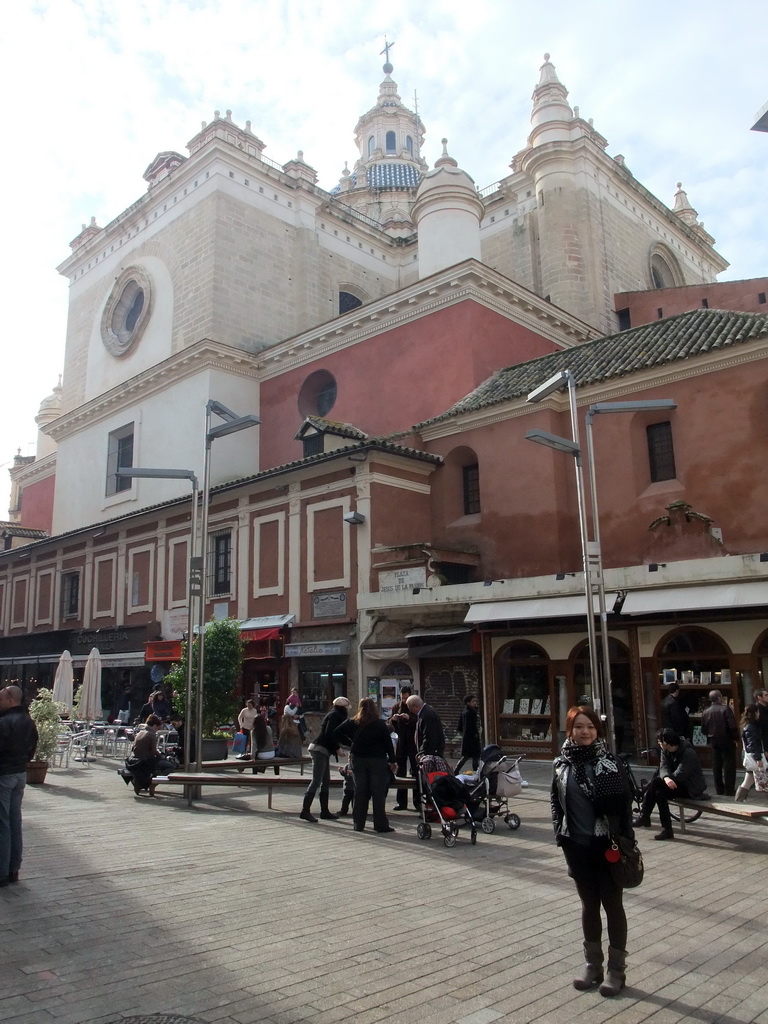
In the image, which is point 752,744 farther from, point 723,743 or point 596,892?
point 596,892

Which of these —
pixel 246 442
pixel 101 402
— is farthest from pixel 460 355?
pixel 101 402

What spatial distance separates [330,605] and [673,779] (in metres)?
12.3

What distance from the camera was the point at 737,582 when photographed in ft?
47.2

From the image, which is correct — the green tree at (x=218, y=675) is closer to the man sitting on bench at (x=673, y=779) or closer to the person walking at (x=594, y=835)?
the man sitting on bench at (x=673, y=779)

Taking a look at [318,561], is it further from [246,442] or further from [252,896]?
[252,896]

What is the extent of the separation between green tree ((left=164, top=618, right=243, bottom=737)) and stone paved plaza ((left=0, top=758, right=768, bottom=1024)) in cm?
860

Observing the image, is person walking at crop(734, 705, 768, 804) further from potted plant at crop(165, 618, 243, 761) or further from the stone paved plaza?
potted plant at crop(165, 618, 243, 761)

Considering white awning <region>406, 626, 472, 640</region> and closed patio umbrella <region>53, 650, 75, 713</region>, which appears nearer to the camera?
white awning <region>406, 626, 472, 640</region>

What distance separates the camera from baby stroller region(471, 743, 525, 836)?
9656 mm

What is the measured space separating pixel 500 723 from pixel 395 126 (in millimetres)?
51369

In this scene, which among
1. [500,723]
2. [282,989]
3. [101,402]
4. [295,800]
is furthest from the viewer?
[101,402]

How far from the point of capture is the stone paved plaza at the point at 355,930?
4480 millimetres

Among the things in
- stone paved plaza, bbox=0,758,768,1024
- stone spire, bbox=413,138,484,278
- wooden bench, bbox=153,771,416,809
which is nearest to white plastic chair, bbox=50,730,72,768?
wooden bench, bbox=153,771,416,809

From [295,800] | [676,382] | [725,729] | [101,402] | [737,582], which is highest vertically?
[101,402]
